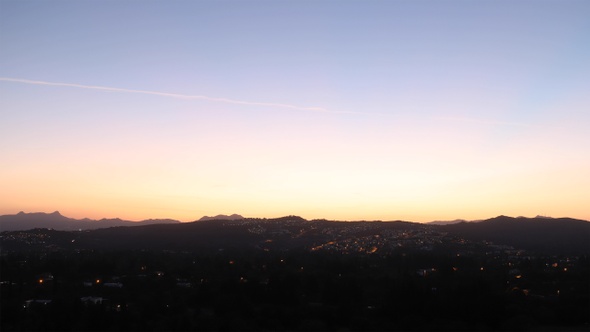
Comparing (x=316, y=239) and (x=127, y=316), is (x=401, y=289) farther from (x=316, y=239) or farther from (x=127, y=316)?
(x=316, y=239)

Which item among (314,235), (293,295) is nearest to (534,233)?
(314,235)

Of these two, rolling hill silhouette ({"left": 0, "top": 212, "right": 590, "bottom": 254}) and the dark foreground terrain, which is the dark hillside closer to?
rolling hill silhouette ({"left": 0, "top": 212, "right": 590, "bottom": 254})

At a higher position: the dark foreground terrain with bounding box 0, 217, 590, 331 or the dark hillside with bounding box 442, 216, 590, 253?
the dark hillside with bounding box 442, 216, 590, 253

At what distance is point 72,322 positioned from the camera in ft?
85.9

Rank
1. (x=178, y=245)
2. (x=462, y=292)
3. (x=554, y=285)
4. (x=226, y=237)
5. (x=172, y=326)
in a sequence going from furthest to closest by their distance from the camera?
(x=226, y=237) → (x=178, y=245) → (x=554, y=285) → (x=462, y=292) → (x=172, y=326)

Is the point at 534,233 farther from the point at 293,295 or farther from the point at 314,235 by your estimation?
the point at 293,295

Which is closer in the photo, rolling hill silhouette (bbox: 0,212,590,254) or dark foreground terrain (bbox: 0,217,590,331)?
dark foreground terrain (bbox: 0,217,590,331)

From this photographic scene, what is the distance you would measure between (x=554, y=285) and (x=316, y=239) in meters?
61.9

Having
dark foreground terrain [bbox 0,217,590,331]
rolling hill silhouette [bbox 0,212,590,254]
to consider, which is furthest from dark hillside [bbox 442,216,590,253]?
dark foreground terrain [bbox 0,217,590,331]

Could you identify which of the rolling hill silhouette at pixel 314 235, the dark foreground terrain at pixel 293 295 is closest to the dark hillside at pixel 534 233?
the rolling hill silhouette at pixel 314 235

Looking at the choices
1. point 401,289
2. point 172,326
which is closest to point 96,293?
point 172,326

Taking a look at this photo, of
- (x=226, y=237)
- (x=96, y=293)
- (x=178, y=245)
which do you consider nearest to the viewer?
(x=96, y=293)

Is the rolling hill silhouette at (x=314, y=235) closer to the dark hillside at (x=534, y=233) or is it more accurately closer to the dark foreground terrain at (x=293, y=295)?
the dark hillside at (x=534, y=233)

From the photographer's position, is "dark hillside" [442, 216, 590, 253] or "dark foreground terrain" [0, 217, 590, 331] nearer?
"dark foreground terrain" [0, 217, 590, 331]
